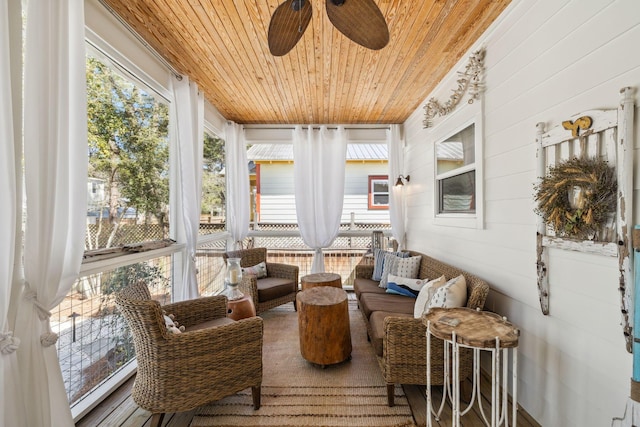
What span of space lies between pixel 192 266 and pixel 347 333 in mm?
1851

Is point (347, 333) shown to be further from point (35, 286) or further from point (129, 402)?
point (35, 286)

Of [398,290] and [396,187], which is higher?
[396,187]

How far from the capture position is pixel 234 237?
4.50 meters

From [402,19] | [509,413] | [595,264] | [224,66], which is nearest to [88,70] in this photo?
[224,66]

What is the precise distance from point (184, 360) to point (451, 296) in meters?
1.86

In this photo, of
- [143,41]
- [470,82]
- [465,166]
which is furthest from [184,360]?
[470,82]

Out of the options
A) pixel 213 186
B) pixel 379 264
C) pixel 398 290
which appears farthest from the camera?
pixel 213 186

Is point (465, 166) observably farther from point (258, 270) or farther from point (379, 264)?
point (258, 270)

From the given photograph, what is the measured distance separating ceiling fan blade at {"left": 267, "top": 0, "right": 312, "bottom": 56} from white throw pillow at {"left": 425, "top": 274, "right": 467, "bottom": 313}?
2017 millimetres

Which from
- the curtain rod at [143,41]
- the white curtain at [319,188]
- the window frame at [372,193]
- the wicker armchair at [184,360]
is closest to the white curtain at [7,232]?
the wicker armchair at [184,360]

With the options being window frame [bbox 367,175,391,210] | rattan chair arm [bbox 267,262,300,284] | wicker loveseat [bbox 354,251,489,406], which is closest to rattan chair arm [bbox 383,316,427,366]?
wicker loveseat [bbox 354,251,489,406]

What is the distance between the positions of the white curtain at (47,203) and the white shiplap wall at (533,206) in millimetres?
2806

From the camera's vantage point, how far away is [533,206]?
178 centimetres

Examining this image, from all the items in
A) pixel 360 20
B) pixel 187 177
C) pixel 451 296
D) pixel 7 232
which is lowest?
pixel 451 296
